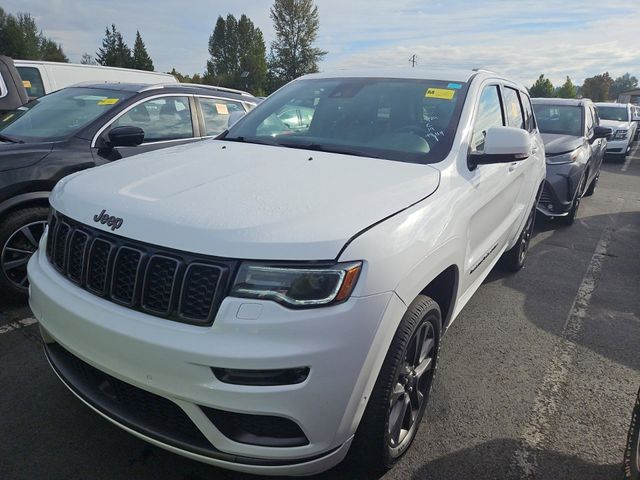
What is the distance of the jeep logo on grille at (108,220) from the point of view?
1941 mm

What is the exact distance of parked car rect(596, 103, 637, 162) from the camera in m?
15.2

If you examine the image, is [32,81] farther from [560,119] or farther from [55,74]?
[560,119]

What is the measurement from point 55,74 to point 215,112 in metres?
5.25

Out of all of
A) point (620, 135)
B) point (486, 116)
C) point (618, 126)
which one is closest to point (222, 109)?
point (486, 116)

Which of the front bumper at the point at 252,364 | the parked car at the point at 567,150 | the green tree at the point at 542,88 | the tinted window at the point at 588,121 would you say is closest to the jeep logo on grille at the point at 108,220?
the front bumper at the point at 252,364

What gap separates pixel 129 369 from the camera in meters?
1.80

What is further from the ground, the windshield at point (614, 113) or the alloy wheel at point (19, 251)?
the alloy wheel at point (19, 251)

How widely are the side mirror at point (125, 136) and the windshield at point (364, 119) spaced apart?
45.3 inches

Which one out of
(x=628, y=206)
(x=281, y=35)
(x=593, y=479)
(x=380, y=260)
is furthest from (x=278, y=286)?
(x=281, y=35)

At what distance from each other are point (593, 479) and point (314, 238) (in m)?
1.86

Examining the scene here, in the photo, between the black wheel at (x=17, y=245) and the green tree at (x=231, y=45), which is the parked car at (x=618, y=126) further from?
the green tree at (x=231, y=45)

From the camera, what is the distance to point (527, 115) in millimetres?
4793

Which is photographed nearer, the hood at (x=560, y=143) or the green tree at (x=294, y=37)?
the hood at (x=560, y=143)

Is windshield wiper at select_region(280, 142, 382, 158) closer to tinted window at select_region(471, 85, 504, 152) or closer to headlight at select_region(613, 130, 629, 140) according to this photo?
tinted window at select_region(471, 85, 504, 152)
